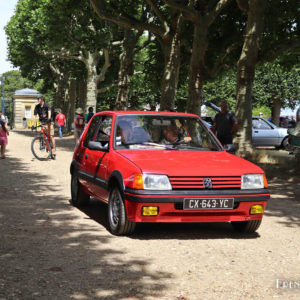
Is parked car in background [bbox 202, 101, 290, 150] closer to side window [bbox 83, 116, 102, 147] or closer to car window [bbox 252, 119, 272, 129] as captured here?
car window [bbox 252, 119, 272, 129]

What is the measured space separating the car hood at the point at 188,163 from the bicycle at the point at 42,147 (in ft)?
35.1

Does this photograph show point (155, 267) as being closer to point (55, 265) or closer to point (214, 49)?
point (55, 265)

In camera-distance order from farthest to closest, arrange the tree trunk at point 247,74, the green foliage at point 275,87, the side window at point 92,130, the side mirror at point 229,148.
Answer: the green foliage at point 275,87, the tree trunk at point 247,74, the side window at point 92,130, the side mirror at point 229,148

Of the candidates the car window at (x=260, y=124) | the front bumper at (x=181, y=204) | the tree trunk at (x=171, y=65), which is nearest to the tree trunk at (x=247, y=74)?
the tree trunk at (x=171, y=65)

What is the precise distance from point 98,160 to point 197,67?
12.3 meters

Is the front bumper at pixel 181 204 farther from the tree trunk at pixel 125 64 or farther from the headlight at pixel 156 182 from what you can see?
the tree trunk at pixel 125 64

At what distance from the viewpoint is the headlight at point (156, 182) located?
6.40 meters

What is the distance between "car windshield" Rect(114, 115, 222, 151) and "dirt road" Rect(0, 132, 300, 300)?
3.51ft

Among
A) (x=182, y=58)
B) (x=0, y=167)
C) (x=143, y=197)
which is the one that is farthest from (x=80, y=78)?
(x=143, y=197)

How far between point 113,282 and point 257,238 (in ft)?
8.83

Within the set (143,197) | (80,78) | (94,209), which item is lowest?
(94,209)

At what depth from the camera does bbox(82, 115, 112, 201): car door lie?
24.6 feet

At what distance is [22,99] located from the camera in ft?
260

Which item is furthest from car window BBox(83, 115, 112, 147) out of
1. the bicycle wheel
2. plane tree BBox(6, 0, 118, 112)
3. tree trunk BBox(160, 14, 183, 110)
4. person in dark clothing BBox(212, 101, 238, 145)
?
plane tree BBox(6, 0, 118, 112)
